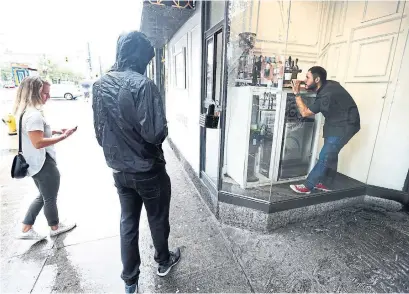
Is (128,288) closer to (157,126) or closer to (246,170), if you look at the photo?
(157,126)

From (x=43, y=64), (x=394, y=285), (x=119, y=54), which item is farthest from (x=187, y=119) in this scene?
(x=43, y=64)

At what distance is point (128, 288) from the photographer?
5.51 feet

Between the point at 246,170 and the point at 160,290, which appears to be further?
the point at 246,170

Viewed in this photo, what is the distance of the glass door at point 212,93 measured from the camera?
8.64 ft

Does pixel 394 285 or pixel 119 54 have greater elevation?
pixel 119 54

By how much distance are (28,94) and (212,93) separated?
6.15 feet

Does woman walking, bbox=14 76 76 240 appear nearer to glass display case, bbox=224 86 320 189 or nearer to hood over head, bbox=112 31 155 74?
hood over head, bbox=112 31 155 74

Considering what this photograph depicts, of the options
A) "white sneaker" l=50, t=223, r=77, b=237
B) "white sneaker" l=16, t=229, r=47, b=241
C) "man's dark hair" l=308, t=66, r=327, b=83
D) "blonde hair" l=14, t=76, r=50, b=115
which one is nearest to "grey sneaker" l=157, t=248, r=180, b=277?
"white sneaker" l=50, t=223, r=77, b=237

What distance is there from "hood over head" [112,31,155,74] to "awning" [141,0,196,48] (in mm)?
1759

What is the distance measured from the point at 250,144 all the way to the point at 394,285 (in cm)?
176

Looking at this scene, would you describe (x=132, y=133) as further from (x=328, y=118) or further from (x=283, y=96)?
(x=328, y=118)

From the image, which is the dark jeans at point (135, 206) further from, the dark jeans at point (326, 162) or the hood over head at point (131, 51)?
the dark jeans at point (326, 162)

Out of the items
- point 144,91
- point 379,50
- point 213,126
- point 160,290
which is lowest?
point 160,290

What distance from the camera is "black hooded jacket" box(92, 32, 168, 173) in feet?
4.58
